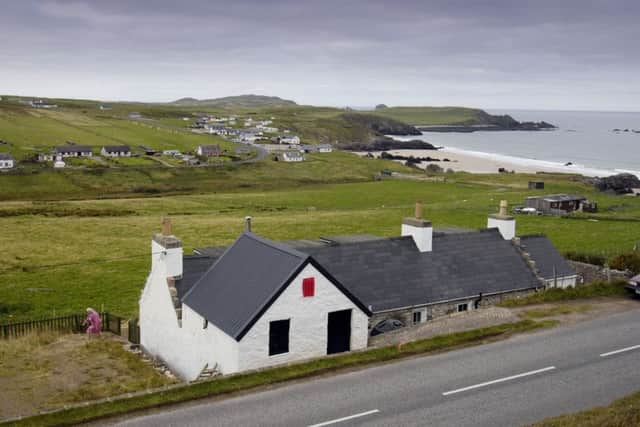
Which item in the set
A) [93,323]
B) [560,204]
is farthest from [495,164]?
[93,323]

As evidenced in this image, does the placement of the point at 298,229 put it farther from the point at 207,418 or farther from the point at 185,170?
the point at 185,170

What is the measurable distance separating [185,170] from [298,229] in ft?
232

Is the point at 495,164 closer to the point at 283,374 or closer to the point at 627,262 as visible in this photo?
the point at 627,262

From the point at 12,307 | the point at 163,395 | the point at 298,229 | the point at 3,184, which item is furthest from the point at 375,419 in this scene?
the point at 3,184

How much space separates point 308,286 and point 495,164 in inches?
5795

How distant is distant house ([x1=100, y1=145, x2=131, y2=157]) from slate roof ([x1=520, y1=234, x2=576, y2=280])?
12840cm

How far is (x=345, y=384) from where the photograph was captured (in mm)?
17500

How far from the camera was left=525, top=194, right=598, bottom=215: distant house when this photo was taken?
72375 mm

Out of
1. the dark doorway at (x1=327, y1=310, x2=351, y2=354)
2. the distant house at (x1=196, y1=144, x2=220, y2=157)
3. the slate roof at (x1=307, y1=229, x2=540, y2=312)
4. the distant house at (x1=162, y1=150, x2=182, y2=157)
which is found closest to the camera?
the dark doorway at (x1=327, y1=310, x2=351, y2=354)

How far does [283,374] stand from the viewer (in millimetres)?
17859

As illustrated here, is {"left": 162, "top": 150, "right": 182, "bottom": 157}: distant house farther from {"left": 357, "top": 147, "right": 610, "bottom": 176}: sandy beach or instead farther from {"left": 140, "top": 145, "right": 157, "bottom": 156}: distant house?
{"left": 357, "top": 147, "right": 610, "bottom": 176}: sandy beach

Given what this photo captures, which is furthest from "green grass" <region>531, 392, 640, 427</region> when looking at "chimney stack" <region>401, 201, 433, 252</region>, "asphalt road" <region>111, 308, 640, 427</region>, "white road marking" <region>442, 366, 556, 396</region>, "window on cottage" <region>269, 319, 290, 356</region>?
"chimney stack" <region>401, 201, 433, 252</region>

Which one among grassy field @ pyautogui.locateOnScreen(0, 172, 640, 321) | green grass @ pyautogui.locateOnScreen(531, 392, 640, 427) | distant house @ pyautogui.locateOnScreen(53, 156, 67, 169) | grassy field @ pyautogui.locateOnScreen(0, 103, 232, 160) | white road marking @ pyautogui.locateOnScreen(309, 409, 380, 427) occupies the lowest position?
grassy field @ pyautogui.locateOnScreen(0, 172, 640, 321)

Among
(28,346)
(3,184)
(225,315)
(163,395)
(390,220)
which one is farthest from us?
(3,184)
